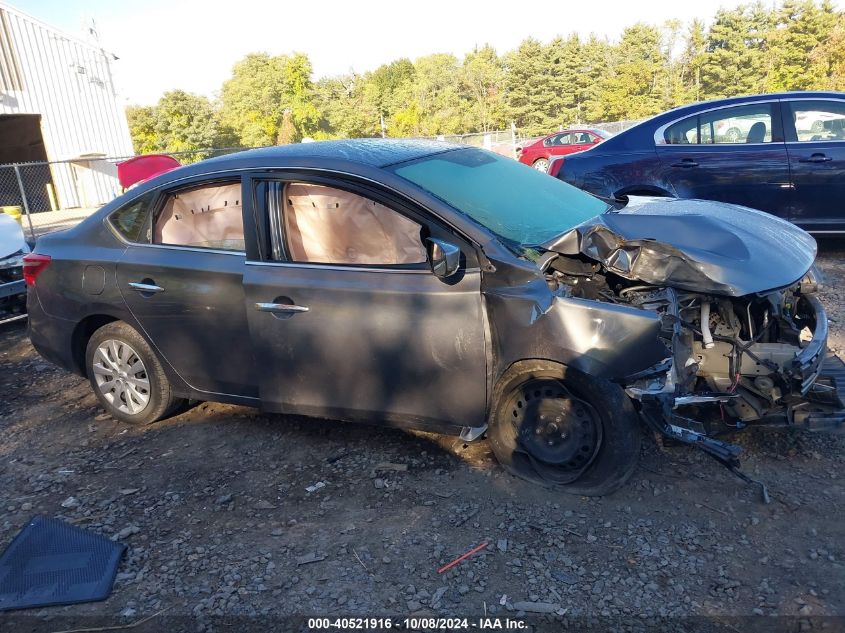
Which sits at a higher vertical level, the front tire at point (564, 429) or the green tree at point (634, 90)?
the green tree at point (634, 90)

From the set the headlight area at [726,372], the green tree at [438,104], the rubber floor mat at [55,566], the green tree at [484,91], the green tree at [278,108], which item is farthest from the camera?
the green tree at [484,91]

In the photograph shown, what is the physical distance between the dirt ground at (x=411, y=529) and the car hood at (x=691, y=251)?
943 mm

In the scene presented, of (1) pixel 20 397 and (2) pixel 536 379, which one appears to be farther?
(1) pixel 20 397

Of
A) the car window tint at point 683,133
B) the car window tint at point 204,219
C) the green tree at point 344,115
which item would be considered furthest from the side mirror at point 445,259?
the green tree at point 344,115

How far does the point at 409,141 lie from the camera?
13.8ft

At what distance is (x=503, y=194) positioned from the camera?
12.2 ft

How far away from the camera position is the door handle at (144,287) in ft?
12.6

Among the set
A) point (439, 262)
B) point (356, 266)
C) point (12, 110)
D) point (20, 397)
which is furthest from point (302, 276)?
point (12, 110)

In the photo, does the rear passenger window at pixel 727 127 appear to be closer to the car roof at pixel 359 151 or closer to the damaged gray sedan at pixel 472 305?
the damaged gray sedan at pixel 472 305

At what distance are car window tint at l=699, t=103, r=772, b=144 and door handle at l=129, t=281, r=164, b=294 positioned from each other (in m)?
5.59

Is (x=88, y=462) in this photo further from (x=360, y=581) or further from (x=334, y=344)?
(x=360, y=581)

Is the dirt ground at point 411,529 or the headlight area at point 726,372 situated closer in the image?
the dirt ground at point 411,529

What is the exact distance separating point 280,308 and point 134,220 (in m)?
1.34

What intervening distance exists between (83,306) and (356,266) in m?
2.02
